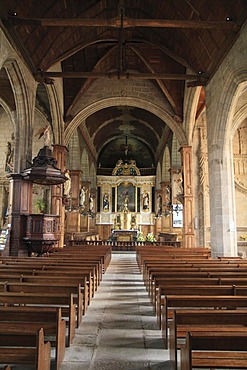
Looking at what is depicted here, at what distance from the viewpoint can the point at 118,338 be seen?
3.77 m

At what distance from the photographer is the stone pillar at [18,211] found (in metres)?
10.0

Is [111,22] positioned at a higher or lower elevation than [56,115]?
lower

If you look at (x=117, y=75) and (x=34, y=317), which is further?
(x=117, y=75)

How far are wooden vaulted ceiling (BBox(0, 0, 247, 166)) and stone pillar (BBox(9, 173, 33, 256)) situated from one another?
13.0 feet

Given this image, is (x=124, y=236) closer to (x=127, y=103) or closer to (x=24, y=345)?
(x=127, y=103)

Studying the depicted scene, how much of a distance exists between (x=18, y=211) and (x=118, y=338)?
7.28 metres

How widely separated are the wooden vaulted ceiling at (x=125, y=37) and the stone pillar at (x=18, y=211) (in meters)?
3.97

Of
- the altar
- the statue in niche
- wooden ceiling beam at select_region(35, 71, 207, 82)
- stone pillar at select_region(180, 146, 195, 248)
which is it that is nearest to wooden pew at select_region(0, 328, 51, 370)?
wooden ceiling beam at select_region(35, 71, 207, 82)

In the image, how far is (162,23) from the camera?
8.34 metres

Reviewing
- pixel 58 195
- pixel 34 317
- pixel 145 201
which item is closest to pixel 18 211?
pixel 58 195

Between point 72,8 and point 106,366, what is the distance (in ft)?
38.5

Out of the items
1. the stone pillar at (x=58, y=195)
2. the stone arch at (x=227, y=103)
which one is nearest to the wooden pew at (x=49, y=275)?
the stone arch at (x=227, y=103)

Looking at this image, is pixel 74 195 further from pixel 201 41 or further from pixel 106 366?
pixel 106 366

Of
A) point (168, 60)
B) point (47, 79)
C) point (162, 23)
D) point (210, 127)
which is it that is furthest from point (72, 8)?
point (210, 127)
